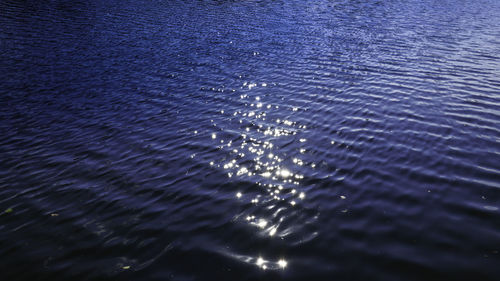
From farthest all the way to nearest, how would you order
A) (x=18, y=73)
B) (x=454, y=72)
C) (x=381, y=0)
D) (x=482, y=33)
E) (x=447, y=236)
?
(x=381, y=0)
(x=482, y=33)
(x=18, y=73)
(x=454, y=72)
(x=447, y=236)

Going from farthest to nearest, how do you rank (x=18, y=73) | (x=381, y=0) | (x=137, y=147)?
(x=381, y=0), (x=18, y=73), (x=137, y=147)

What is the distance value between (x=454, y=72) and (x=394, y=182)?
18388mm

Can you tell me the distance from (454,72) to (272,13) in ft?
130

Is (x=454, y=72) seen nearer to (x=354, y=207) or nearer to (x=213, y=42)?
(x=354, y=207)

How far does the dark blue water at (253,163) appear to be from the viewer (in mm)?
9992

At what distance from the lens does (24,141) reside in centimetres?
1819

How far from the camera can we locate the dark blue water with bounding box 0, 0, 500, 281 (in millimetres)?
9992

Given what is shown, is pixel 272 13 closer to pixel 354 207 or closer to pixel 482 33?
pixel 482 33

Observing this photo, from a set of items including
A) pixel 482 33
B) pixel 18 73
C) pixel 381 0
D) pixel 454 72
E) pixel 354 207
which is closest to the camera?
pixel 354 207

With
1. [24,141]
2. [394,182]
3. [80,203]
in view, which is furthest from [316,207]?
[24,141]

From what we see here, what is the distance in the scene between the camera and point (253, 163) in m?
15.3

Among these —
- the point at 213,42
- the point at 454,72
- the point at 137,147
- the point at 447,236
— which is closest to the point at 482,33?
the point at 454,72

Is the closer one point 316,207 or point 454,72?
point 316,207

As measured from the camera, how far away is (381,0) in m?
70.2
